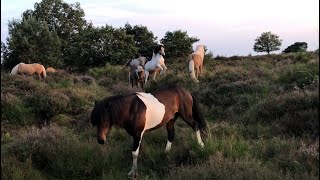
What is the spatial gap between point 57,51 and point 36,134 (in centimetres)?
3257

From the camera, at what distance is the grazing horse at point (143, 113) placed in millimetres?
A: 6508

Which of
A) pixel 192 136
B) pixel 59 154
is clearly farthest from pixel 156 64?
pixel 59 154

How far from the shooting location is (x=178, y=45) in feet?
112

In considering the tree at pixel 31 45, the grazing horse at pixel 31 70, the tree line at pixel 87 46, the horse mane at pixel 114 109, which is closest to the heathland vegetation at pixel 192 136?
the horse mane at pixel 114 109

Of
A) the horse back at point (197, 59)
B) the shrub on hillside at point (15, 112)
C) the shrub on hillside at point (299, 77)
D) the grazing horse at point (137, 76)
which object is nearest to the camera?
the shrub on hillside at point (15, 112)

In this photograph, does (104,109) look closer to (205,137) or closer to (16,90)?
(205,137)

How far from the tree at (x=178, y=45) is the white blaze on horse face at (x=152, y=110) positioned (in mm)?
25887

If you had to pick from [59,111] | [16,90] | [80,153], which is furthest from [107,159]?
[16,90]

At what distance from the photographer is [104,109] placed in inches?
256

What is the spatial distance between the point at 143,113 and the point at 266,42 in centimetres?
4222

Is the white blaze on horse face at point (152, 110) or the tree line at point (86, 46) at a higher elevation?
the tree line at point (86, 46)

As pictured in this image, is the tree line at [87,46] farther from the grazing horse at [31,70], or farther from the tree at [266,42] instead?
the grazing horse at [31,70]

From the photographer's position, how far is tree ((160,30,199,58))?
33.6 meters

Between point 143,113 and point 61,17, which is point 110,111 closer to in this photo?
point 143,113
